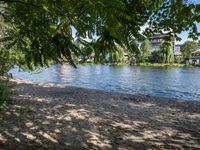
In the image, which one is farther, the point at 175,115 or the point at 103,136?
the point at 175,115

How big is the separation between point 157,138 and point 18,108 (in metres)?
5.02

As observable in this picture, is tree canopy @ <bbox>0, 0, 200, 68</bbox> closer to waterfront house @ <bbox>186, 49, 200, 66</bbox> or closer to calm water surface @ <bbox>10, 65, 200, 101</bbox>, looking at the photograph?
calm water surface @ <bbox>10, 65, 200, 101</bbox>

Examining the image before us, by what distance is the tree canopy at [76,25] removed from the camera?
360 centimetres

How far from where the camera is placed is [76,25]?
158 inches

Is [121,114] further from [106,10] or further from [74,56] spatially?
[106,10]

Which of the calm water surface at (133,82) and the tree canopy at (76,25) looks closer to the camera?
the tree canopy at (76,25)

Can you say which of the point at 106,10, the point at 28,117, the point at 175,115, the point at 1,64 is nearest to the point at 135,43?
the point at 106,10

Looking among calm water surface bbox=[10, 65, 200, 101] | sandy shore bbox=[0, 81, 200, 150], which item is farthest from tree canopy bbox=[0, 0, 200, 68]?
calm water surface bbox=[10, 65, 200, 101]

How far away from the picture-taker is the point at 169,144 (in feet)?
22.3

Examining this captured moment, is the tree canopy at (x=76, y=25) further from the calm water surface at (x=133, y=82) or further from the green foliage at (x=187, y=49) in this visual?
the green foliage at (x=187, y=49)

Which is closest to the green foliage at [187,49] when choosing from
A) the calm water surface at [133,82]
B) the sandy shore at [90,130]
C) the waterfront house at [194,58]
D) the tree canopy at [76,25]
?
the waterfront house at [194,58]

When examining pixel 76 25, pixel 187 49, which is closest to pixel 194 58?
pixel 187 49

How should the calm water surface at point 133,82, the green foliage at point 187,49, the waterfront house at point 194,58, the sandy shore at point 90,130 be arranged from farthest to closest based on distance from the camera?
the green foliage at point 187,49 → the waterfront house at point 194,58 → the calm water surface at point 133,82 → the sandy shore at point 90,130

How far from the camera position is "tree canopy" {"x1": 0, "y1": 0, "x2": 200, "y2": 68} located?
142 inches
